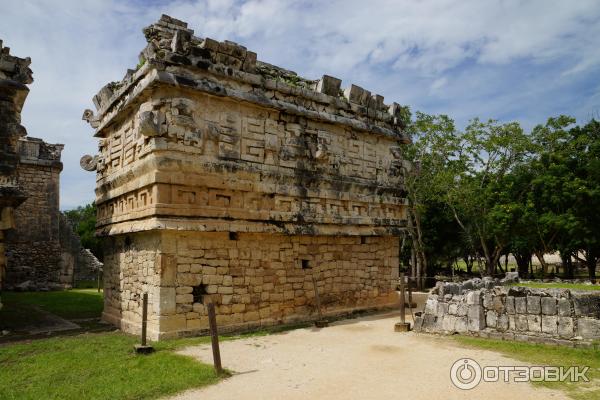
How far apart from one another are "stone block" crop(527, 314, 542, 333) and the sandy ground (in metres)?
1.17

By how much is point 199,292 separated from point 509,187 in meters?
20.3

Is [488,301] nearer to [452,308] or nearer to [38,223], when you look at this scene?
[452,308]

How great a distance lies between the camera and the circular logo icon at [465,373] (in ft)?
18.8

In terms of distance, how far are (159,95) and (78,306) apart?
8.02 meters

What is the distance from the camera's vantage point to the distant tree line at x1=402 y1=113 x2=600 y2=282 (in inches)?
893

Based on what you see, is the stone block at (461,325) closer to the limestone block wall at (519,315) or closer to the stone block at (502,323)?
the limestone block wall at (519,315)

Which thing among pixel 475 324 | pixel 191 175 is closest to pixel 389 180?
pixel 475 324

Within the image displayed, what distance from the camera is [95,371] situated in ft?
21.5

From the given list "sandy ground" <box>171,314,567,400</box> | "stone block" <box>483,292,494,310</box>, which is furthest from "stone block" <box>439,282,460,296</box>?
"sandy ground" <box>171,314,567,400</box>

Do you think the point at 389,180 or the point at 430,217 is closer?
the point at 389,180

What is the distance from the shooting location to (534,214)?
23750 millimetres

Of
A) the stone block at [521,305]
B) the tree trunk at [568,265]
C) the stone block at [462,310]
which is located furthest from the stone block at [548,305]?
the tree trunk at [568,265]

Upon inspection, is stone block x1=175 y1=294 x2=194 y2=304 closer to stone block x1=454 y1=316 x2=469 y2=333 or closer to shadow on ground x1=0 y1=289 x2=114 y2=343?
shadow on ground x1=0 y1=289 x2=114 y2=343

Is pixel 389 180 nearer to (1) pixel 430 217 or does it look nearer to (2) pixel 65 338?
(2) pixel 65 338
